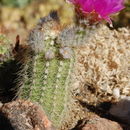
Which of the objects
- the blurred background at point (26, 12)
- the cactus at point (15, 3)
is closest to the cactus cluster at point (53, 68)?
the blurred background at point (26, 12)

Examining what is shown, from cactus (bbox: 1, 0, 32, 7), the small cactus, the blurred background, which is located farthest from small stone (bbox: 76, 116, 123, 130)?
cactus (bbox: 1, 0, 32, 7)

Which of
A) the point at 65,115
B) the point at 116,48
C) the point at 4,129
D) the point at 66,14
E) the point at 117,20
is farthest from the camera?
the point at 66,14

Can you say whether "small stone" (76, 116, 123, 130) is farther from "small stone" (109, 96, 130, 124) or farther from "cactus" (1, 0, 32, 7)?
"cactus" (1, 0, 32, 7)

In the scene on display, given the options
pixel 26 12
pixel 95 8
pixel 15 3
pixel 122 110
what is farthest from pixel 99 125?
pixel 15 3

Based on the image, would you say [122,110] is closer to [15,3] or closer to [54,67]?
[54,67]

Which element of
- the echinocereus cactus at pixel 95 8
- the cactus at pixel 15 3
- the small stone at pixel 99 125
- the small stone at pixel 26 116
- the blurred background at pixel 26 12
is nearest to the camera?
the small stone at pixel 26 116

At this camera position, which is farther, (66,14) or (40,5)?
(40,5)

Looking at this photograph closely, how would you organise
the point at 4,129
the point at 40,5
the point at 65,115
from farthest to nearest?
the point at 40,5 → the point at 65,115 → the point at 4,129

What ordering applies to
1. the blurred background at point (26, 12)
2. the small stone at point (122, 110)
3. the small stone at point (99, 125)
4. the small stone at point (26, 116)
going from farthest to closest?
the blurred background at point (26, 12) < the small stone at point (122, 110) < the small stone at point (99, 125) < the small stone at point (26, 116)

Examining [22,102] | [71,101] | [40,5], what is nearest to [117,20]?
[40,5]

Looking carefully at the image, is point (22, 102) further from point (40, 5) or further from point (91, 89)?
point (40, 5)

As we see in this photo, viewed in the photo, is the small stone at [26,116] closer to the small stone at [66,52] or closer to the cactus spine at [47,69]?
the cactus spine at [47,69]
